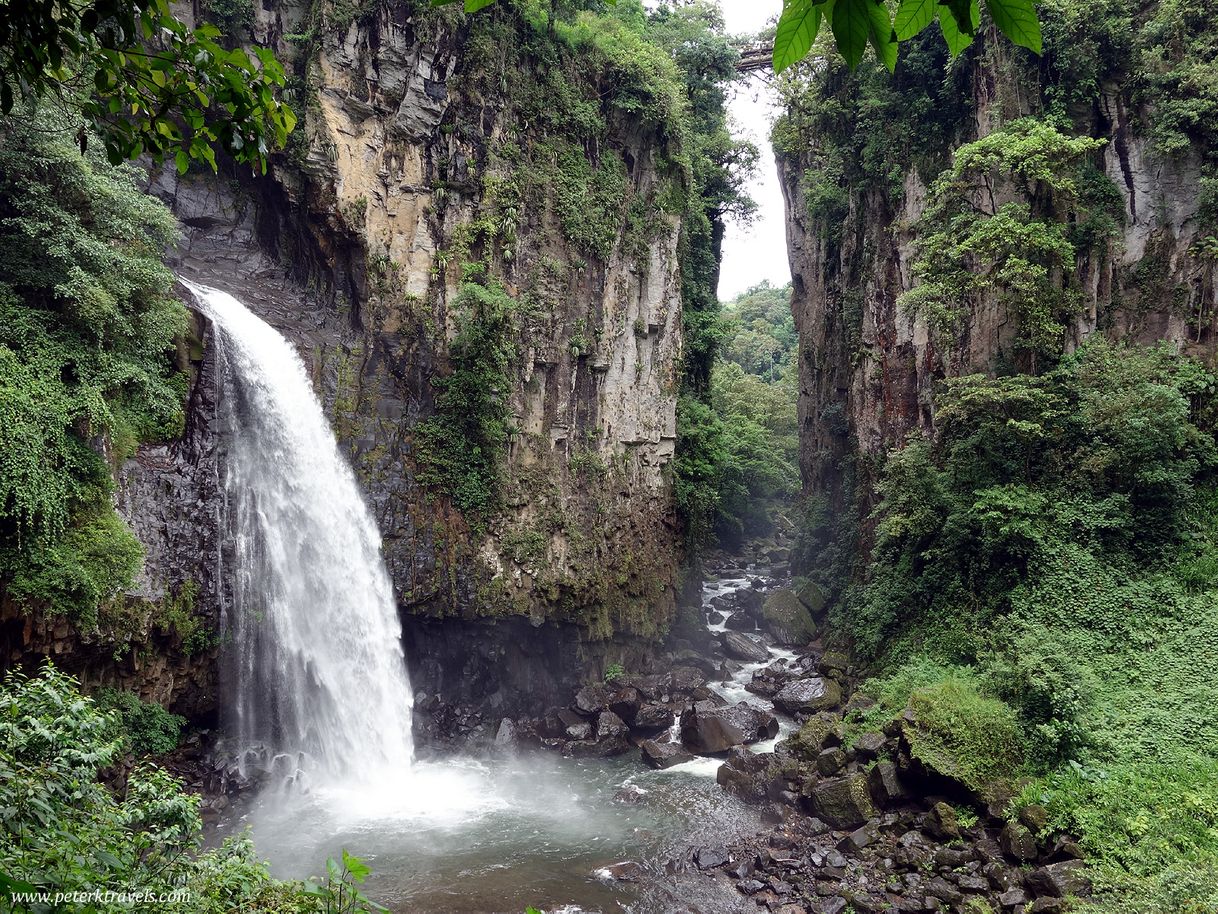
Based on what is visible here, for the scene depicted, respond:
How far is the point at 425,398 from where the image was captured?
55.1 ft

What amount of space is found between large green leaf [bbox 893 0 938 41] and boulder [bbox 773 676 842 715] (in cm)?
1632

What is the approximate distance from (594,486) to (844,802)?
386 inches

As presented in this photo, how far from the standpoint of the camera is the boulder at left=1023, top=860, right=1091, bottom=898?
29.4 feet

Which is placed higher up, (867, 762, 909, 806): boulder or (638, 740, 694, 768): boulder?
(867, 762, 909, 806): boulder

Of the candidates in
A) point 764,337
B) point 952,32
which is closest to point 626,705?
point 952,32

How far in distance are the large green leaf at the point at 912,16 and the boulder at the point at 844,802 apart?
1257cm

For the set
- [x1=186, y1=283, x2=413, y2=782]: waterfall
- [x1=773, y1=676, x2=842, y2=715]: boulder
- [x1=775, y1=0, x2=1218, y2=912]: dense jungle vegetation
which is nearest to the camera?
[x1=775, y1=0, x2=1218, y2=912]: dense jungle vegetation

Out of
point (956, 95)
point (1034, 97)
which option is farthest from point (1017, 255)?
point (956, 95)

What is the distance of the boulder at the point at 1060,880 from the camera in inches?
353

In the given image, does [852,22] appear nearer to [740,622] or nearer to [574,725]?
[574,725]

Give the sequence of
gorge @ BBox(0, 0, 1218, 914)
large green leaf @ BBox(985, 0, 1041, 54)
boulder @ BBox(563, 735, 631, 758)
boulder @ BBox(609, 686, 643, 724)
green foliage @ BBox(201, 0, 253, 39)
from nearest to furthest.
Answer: large green leaf @ BBox(985, 0, 1041, 54) → gorge @ BBox(0, 0, 1218, 914) → green foliage @ BBox(201, 0, 253, 39) → boulder @ BBox(563, 735, 631, 758) → boulder @ BBox(609, 686, 643, 724)

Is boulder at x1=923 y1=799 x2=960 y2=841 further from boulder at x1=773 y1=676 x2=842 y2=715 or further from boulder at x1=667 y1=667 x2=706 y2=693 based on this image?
boulder at x1=667 y1=667 x2=706 y2=693

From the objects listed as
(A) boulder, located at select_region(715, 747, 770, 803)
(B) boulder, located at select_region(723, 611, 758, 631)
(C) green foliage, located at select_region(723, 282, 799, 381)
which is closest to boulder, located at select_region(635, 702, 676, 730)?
(A) boulder, located at select_region(715, 747, 770, 803)

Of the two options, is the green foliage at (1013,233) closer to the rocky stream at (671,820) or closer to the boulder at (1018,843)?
the rocky stream at (671,820)
